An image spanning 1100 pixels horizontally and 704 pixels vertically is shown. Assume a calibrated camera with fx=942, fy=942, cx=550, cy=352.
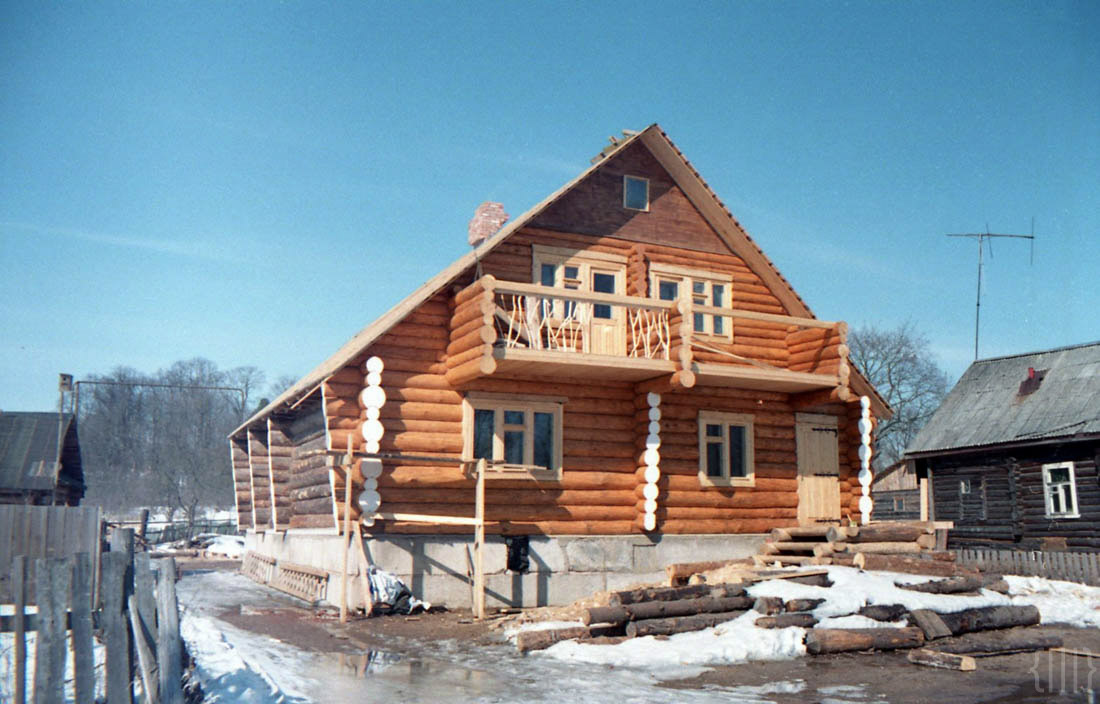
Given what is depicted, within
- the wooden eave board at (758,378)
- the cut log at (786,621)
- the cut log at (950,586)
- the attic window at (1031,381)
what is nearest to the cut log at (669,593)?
the cut log at (786,621)

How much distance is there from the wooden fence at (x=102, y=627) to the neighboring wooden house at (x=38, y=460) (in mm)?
31751

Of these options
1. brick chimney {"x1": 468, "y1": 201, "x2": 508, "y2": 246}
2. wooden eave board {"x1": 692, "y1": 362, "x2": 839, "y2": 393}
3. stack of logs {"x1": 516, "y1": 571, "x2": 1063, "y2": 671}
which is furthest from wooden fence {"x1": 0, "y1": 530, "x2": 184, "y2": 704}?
brick chimney {"x1": 468, "y1": 201, "x2": 508, "y2": 246}

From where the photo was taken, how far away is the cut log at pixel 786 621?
13445 millimetres

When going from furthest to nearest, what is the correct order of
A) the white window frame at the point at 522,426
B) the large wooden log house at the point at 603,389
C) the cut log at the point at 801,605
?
the white window frame at the point at 522,426, the large wooden log house at the point at 603,389, the cut log at the point at 801,605

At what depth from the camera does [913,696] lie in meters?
10.1

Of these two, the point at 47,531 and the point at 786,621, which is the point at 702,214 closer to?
the point at 786,621

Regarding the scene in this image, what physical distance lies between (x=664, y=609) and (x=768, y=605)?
1599 mm

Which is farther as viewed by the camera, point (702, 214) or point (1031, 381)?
point (1031, 381)

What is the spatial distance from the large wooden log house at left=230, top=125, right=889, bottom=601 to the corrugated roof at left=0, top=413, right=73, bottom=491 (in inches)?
695

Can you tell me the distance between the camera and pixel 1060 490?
2791 cm

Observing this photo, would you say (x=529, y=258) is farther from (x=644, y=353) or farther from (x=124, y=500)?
(x=124, y=500)

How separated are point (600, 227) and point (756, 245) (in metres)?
→ 3.83

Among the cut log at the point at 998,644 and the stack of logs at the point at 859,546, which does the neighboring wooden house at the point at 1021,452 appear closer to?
the stack of logs at the point at 859,546

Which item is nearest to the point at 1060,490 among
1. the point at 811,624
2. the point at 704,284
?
the point at 704,284
